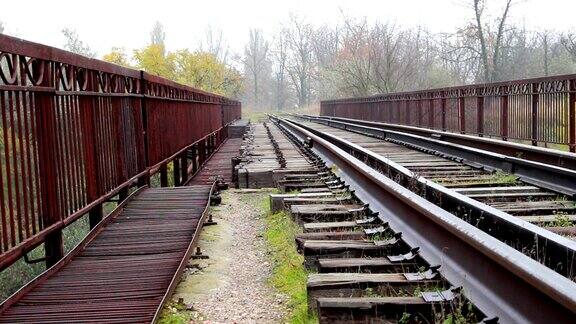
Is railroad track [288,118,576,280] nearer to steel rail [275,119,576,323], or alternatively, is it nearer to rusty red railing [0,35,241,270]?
steel rail [275,119,576,323]

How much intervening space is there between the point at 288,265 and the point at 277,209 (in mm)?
1987

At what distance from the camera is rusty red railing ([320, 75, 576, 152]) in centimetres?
1214

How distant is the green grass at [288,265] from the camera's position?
343cm

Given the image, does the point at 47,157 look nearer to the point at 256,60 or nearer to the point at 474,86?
the point at 474,86

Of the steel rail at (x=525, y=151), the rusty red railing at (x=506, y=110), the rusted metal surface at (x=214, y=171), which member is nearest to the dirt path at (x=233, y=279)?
the steel rail at (x=525, y=151)

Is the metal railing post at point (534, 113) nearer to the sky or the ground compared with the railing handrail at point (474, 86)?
nearer to the ground

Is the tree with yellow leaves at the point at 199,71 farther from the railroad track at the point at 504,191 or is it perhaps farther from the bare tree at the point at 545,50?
the railroad track at the point at 504,191

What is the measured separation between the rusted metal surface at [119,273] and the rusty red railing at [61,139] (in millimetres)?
254

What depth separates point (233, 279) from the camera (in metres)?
4.28

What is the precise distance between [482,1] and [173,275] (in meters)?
38.3

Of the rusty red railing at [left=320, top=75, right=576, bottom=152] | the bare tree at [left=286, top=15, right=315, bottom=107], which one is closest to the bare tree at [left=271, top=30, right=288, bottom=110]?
the bare tree at [left=286, top=15, right=315, bottom=107]

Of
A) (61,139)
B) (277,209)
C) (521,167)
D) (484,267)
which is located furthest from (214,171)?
(484,267)

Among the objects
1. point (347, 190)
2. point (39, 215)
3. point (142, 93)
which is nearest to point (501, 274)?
point (39, 215)

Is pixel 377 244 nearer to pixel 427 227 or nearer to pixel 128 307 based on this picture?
pixel 427 227
